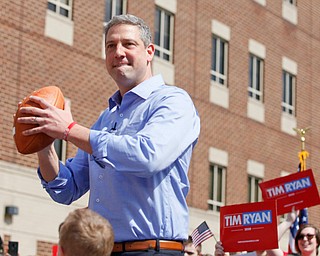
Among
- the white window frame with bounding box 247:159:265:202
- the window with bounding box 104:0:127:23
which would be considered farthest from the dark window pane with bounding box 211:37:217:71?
the window with bounding box 104:0:127:23

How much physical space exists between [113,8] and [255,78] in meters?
6.89

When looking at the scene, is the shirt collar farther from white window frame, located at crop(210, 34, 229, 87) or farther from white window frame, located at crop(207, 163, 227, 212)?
white window frame, located at crop(210, 34, 229, 87)

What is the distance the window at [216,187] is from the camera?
2408cm

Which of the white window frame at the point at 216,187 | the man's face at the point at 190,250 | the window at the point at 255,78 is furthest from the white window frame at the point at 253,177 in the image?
the man's face at the point at 190,250

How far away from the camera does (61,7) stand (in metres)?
19.9

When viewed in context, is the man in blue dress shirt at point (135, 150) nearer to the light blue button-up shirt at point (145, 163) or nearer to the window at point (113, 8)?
the light blue button-up shirt at point (145, 163)

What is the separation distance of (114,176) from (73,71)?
15.3m

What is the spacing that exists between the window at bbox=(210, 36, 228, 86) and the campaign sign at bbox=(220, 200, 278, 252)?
49.0 feet

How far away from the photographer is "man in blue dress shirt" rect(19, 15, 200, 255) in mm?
4426

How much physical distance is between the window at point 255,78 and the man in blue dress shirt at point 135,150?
21854mm

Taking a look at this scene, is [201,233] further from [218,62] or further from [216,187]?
[218,62]

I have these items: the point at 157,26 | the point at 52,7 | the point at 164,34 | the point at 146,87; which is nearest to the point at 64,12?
the point at 52,7

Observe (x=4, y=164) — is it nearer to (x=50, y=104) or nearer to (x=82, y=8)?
(x=82, y=8)

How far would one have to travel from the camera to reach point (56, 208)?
18938mm
